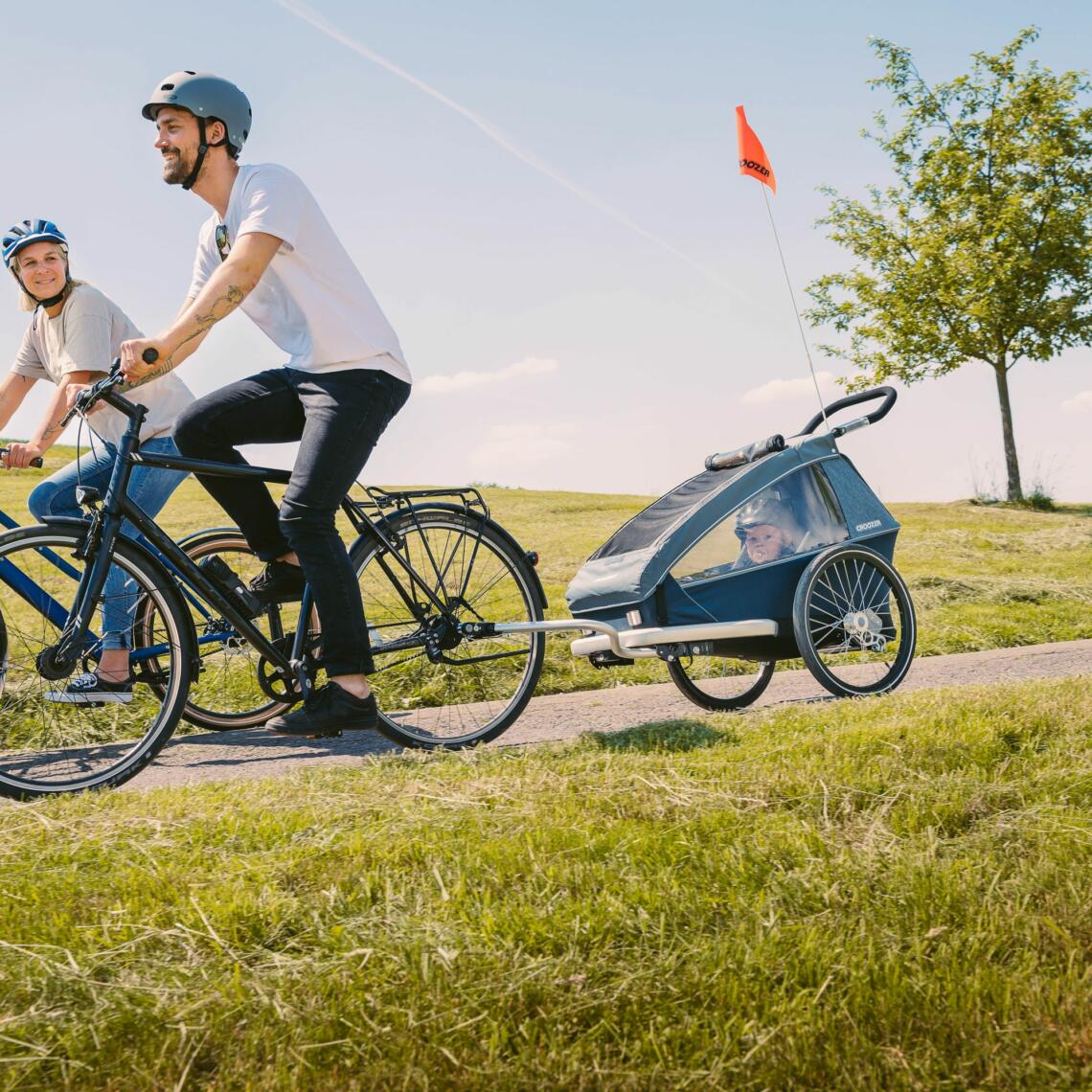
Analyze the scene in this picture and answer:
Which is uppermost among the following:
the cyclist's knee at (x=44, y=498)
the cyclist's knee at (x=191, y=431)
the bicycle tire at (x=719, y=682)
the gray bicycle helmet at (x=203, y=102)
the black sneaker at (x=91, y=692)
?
the gray bicycle helmet at (x=203, y=102)

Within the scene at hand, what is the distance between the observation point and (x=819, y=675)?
5477 millimetres

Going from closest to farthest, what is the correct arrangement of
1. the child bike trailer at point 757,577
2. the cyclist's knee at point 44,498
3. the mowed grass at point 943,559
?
the child bike trailer at point 757,577
the cyclist's knee at point 44,498
the mowed grass at point 943,559

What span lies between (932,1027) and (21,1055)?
171cm

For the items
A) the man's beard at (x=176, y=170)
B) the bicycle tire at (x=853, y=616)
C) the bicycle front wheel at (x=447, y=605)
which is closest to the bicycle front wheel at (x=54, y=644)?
the bicycle front wheel at (x=447, y=605)

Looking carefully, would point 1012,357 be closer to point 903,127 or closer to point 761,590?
point 903,127

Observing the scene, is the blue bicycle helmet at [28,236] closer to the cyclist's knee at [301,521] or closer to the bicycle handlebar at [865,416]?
the cyclist's knee at [301,521]

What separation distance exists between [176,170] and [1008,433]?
27.7 metres

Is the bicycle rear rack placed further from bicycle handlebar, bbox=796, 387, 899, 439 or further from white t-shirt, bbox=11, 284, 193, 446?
bicycle handlebar, bbox=796, 387, 899, 439

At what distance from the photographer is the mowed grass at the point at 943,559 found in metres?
8.12

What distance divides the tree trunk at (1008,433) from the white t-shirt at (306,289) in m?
26.4

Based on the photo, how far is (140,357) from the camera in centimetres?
404

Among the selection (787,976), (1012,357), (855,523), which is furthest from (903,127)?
(787,976)

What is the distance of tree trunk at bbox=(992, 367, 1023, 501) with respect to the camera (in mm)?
27953

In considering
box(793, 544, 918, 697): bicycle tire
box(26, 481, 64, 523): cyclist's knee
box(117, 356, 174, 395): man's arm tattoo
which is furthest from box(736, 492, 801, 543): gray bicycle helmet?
box(26, 481, 64, 523): cyclist's knee
